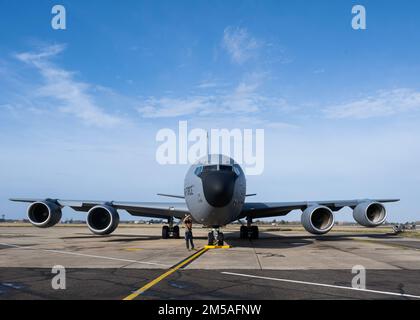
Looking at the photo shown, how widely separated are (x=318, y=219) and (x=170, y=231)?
9.61 meters

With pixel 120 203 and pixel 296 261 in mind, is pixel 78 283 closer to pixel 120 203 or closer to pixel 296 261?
pixel 296 261

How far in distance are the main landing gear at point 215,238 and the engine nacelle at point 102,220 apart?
226 inches

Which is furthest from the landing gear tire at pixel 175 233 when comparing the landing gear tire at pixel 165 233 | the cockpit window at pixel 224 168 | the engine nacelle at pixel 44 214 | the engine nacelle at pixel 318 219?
the cockpit window at pixel 224 168

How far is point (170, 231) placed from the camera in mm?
24906

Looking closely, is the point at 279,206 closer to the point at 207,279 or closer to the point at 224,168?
the point at 224,168

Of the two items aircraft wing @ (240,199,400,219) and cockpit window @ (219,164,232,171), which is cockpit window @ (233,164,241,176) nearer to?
cockpit window @ (219,164,232,171)

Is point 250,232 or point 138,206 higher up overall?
point 138,206

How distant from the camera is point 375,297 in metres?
6.42

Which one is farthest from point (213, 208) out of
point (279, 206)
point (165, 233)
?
point (165, 233)

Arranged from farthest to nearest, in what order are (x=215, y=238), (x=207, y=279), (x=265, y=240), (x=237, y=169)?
(x=265, y=240)
(x=215, y=238)
(x=237, y=169)
(x=207, y=279)
